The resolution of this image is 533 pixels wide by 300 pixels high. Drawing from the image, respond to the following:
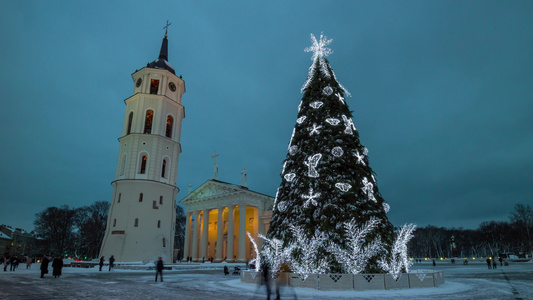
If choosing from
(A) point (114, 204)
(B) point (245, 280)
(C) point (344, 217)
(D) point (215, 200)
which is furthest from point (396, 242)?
(D) point (215, 200)

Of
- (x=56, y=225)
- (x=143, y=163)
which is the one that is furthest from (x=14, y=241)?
(x=143, y=163)

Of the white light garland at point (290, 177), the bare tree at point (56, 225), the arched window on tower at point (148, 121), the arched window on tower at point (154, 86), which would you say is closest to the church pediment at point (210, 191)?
the arched window on tower at point (148, 121)

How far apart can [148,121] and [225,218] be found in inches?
1115

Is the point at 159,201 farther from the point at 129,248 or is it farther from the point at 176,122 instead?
the point at 176,122

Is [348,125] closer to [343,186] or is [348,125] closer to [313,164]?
[313,164]

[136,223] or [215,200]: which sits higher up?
[215,200]

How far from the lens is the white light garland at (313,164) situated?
15844 millimetres

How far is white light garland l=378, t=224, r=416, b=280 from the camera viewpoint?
14.0 m

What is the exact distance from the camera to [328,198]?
15344 mm

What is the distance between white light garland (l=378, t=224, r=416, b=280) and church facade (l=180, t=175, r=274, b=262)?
123ft

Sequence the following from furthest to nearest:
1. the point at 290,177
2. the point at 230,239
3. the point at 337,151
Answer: the point at 230,239, the point at 290,177, the point at 337,151

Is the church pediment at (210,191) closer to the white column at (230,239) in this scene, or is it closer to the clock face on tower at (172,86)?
the white column at (230,239)

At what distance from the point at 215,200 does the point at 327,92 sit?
43651mm

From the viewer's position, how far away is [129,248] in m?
34.6
